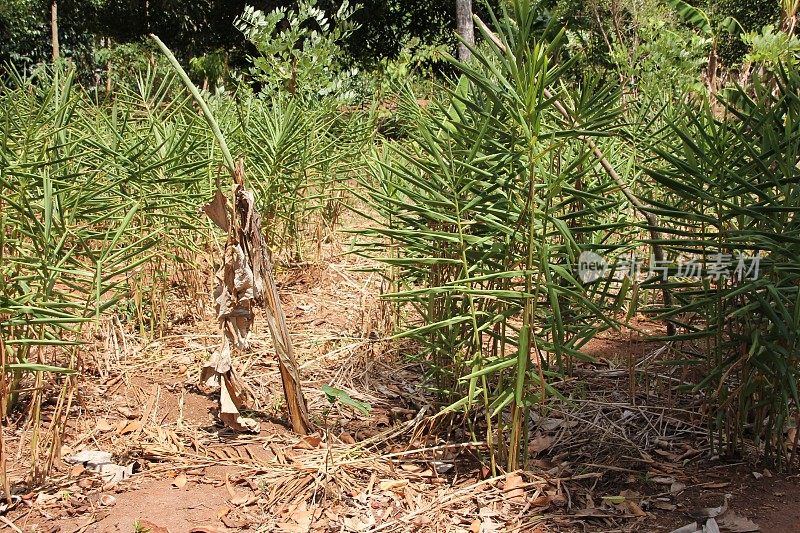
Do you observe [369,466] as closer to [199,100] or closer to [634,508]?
[634,508]

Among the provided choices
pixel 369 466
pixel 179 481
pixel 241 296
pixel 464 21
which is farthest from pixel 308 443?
pixel 464 21

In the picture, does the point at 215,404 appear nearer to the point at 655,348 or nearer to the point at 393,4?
the point at 655,348

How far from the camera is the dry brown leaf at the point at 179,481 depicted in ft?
8.26

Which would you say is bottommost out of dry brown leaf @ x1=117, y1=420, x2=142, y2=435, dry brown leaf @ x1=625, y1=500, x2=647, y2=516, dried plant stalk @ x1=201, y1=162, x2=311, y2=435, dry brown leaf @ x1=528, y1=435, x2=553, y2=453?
dry brown leaf @ x1=625, y1=500, x2=647, y2=516

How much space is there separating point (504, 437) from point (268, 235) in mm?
1969

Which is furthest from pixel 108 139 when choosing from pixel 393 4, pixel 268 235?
pixel 393 4

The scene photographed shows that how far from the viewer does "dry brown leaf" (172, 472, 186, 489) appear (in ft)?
8.26

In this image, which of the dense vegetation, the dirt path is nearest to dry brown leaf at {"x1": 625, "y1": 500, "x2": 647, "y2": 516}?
the dirt path

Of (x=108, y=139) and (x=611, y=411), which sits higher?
(x=108, y=139)

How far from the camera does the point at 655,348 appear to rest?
131 inches

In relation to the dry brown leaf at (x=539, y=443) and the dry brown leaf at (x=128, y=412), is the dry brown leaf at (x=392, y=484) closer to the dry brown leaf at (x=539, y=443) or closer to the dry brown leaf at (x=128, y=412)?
the dry brown leaf at (x=539, y=443)

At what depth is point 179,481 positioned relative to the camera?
2.54 meters

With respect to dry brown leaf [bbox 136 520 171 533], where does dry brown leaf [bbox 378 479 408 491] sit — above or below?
above

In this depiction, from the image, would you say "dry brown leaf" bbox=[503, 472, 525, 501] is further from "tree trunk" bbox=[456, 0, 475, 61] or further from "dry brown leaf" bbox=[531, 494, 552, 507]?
"tree trunk" bbox=[456, 0, 475, 61]
